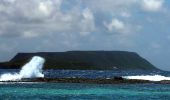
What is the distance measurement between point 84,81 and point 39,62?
33575 mm

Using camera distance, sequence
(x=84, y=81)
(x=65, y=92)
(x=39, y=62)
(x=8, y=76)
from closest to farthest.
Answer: (x=65, y=92) < (x=84, y=81) < (x=8, y=76) < (x=39, y=62)

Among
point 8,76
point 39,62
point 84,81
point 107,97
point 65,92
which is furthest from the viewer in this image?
point 39,62

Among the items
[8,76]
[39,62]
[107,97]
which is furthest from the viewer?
[39,62]

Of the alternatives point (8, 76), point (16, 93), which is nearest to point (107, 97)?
point (16, 93)

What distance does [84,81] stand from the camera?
104 metres

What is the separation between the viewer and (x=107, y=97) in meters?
69.0

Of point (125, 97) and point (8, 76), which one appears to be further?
point (8, 76)

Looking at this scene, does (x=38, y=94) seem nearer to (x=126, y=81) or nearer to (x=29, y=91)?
(x=29, y=91)

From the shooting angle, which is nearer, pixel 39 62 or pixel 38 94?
pixel 38 94

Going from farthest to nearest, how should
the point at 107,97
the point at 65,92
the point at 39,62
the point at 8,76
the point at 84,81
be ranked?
the point at 39,62, the point at 8,76, the point at 84,81, the point at 65,92, the point at 107,97

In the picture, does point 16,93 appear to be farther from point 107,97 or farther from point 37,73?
point 37,73

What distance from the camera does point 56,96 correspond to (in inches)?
2724

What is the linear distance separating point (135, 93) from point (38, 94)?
42.7ft

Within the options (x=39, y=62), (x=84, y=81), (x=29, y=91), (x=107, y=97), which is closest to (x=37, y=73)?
(x=39, y=62)
